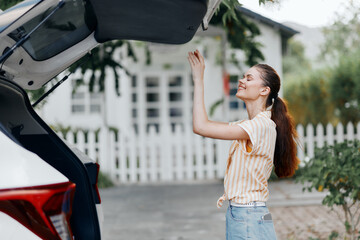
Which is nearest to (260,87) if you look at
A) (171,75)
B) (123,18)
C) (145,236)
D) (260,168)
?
(260,168)

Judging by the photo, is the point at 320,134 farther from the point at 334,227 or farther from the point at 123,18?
the point at 123,18

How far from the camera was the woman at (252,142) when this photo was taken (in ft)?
8.93

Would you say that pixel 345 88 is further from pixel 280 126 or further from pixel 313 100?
pixel 280 126

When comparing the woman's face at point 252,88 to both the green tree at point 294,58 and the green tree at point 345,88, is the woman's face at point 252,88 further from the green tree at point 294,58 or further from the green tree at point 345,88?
the green tree at point 294,58

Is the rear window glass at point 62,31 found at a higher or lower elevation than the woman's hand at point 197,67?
higher

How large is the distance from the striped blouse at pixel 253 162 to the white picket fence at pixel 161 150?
780cm

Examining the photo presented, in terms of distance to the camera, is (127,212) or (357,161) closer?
(357,161)

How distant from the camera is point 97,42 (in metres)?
3.21

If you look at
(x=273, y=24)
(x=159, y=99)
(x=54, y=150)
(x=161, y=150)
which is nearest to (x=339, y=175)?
(x=54, y=150)

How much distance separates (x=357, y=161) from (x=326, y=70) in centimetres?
931

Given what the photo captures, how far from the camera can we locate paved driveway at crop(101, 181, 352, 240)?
6.30 metres

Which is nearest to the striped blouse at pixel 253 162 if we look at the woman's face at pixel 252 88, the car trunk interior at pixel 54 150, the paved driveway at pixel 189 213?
the woman's face at pixel 252 88

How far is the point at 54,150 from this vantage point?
120 inches

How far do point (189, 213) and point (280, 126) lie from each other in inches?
193
